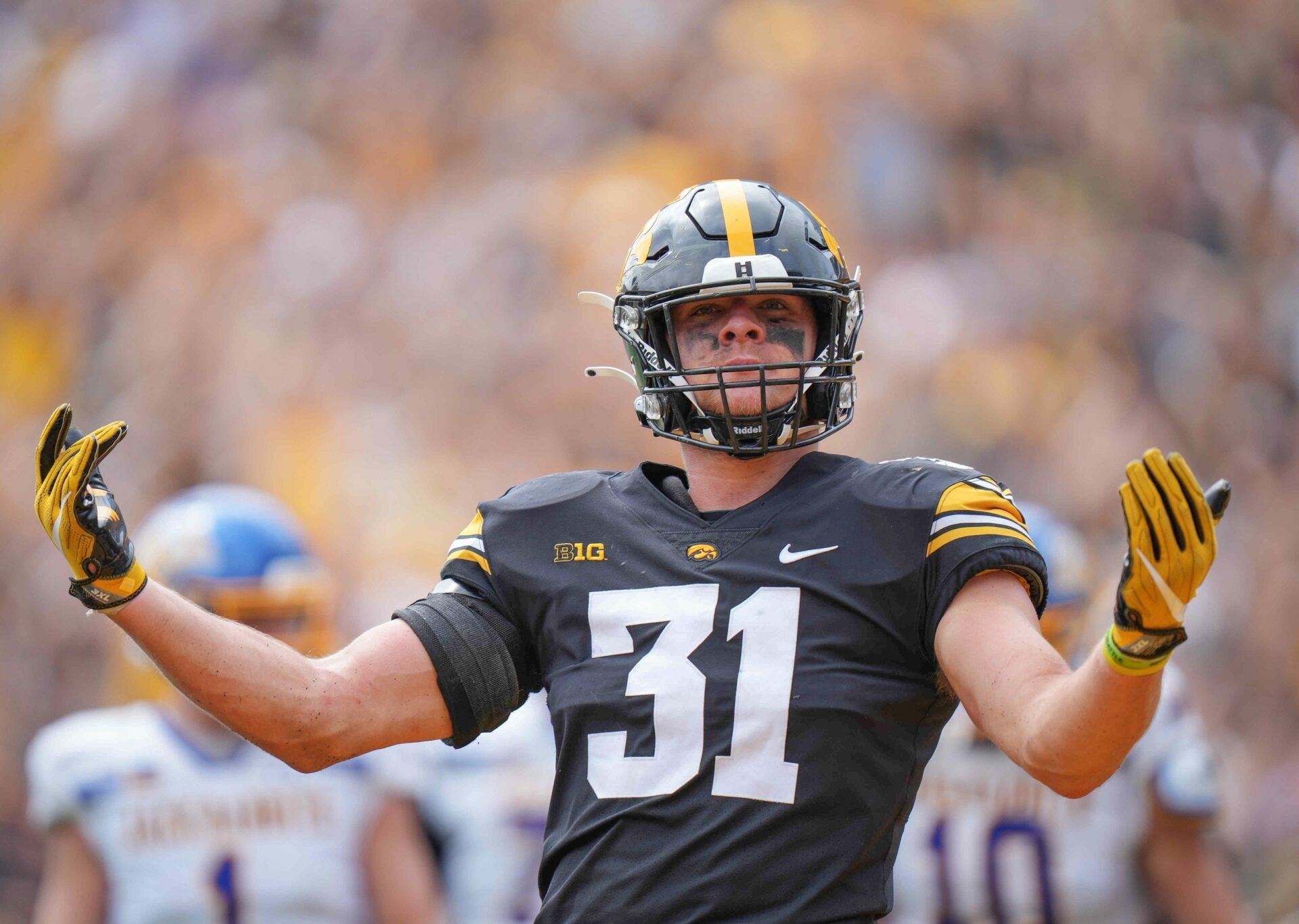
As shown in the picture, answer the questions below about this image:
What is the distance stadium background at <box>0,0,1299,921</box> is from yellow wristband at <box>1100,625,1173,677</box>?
461 cm

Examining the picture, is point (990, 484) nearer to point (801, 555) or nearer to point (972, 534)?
point (972, 534)

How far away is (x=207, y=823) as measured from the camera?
3914 millimetres

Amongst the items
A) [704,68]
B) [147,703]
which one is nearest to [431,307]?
[704,68]

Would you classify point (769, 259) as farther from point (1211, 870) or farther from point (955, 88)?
point (955, 88)

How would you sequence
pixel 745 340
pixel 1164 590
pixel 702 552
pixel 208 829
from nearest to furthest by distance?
pixel 1164 590, pixel 702 552, pixel 745 340, pixel 208 829

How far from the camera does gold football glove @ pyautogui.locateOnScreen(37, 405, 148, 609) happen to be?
1.82 metres

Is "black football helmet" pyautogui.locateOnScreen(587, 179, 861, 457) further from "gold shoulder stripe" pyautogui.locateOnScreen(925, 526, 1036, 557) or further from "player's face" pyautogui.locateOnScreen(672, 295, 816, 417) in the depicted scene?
"gold shoulder stripe" pyautogui.locateOnScreen(925, 526, 1036, 557)

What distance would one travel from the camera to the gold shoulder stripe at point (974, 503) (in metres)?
1.97

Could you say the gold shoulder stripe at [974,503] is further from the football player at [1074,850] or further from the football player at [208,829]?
the football player at [208,829]

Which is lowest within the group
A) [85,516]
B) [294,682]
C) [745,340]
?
[294,682]

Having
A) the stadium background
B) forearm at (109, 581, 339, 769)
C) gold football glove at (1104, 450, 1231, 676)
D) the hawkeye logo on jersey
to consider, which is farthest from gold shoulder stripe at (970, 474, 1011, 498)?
the stadium background

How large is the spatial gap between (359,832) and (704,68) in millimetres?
4239

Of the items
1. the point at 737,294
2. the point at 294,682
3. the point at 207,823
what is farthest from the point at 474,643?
the point at 207,823

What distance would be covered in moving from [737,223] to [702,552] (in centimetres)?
50
